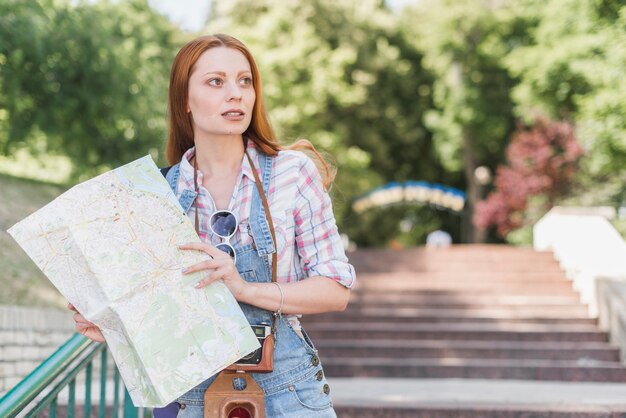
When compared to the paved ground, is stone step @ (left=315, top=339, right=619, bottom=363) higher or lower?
higher

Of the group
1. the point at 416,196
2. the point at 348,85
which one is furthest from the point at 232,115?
the point at 416,196

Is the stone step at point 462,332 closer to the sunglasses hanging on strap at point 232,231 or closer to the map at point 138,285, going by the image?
the sunglasses hanging on strap at point 232,231

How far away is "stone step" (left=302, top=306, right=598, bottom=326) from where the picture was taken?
373 inches

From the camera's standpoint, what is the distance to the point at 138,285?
174 centimetres

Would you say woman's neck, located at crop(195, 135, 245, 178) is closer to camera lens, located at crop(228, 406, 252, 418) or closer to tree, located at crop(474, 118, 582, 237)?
camera lens, located at crop(228, 406, 252, 418)

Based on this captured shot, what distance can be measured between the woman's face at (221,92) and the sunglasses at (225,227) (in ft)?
0.68

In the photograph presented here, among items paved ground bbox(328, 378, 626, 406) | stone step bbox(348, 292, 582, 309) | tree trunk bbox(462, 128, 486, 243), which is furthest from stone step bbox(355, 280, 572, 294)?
tree trunk bbox(462, 128, 486, 243)

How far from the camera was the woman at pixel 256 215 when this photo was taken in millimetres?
1900

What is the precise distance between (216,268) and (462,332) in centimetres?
768

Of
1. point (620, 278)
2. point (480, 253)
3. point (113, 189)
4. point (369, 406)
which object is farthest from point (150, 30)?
point (113, 189)

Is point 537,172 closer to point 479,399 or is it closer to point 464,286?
point 464,286

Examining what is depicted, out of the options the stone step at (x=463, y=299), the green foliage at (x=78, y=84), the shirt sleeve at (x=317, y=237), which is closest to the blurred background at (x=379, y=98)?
the green foliage at (x=78, y=84)

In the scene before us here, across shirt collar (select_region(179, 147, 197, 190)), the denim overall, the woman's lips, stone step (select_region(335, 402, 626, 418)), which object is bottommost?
stone step (select_region(335, 402, 626, 418))

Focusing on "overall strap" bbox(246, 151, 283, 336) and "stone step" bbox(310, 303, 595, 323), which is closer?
"overall strap" bbox(246, 151, 283, 336)
